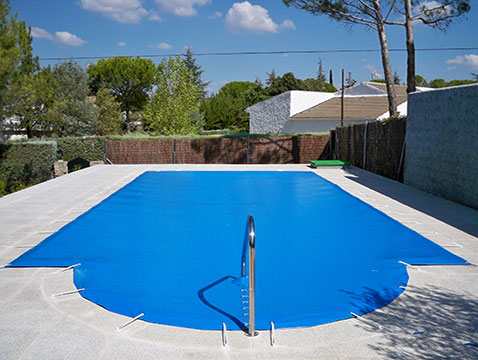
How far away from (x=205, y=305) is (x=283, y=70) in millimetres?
51257

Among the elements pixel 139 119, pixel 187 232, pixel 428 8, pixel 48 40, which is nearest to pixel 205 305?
pixel 187 232

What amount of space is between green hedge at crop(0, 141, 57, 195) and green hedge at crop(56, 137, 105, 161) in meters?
3.26

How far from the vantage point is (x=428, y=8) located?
557 inches

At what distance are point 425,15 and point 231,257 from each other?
1277 centimetres

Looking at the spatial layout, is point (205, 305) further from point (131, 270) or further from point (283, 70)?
point (283, 70)

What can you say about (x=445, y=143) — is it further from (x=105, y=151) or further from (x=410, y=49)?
(x=105, y=151)

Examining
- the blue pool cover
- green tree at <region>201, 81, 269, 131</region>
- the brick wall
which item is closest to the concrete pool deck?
the blue pool cover

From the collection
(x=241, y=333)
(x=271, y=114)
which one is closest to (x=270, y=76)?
(x=271, y=114)

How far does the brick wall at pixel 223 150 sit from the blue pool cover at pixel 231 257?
31.3 ft

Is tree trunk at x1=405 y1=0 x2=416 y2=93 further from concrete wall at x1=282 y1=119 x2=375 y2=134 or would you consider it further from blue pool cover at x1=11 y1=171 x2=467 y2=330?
concrete wall at x1=282 y1=119 x2=375 y2=134

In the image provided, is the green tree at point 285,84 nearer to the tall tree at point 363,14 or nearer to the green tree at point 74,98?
the green tree at point 74,98

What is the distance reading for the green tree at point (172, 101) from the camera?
95.6 ft

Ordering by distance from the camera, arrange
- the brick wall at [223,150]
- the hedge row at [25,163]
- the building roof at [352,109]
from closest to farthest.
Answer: the hedge row at [25,163], the brick wall at [223,150], the building roof at [352,109]

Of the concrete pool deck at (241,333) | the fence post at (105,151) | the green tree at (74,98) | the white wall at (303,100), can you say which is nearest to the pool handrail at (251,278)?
the concrete pool deck at (241,333)
